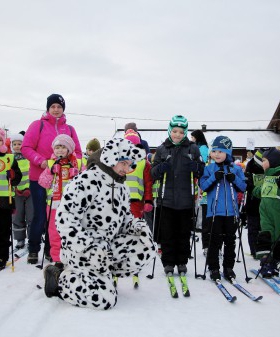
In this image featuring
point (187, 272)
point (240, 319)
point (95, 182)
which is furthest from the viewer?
point (187, 272)

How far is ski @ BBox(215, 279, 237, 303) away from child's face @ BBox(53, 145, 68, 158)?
2.47m

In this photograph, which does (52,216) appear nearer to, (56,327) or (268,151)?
(56,327)

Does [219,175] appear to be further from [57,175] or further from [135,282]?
[57,175]

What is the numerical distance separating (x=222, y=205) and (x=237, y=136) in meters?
34.8

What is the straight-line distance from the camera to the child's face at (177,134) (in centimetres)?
520

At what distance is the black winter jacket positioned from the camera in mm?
5195

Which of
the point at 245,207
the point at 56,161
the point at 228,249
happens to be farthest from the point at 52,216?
the point at 245,207

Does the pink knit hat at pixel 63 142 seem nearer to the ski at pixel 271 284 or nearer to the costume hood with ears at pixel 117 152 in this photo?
the costume hood with ears at pixel 117 152

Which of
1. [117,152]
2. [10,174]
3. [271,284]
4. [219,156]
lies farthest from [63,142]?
[271,284]

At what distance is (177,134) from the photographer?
17.1ft

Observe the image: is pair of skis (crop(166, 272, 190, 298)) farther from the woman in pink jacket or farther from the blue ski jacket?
the woman in pink jacket

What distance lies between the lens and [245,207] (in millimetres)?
6547

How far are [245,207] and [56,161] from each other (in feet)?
10.4

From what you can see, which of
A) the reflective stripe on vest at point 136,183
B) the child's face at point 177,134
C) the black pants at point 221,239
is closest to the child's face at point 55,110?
the reflective stripe on vest at point 136,183
